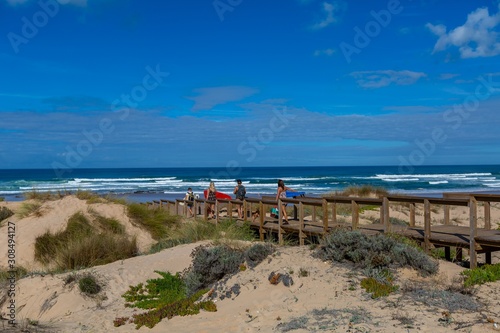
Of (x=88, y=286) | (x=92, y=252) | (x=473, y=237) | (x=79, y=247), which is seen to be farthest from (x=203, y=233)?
(x=473, y=237)

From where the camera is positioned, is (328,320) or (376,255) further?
(376,255)

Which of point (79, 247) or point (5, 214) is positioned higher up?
point (5, 214)

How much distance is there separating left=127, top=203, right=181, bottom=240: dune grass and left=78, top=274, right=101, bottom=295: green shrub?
5662mm

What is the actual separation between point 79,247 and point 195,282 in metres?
4.16

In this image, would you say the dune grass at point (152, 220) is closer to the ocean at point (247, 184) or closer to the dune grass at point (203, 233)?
the dune grass at point (203, 233)

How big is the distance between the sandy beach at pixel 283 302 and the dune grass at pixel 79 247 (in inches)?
29.9

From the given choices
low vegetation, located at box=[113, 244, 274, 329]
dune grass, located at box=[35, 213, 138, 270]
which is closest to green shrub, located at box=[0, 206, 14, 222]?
dune grass, located at box=[35, 213, 138, 270]

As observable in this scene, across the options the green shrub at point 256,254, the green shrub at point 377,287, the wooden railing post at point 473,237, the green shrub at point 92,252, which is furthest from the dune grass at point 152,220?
the wooden railing post at point 473,237

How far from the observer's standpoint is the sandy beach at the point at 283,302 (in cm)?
586

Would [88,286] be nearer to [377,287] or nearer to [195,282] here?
[195,282]

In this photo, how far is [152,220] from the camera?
1628 cm

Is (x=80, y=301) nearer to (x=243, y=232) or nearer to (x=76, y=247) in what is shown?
(x=76, y=247)

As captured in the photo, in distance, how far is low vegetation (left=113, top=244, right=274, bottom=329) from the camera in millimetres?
8345

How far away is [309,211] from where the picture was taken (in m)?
20.6
